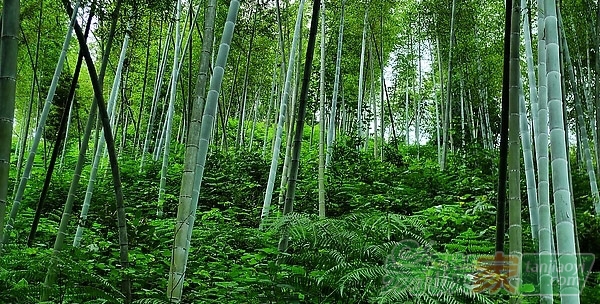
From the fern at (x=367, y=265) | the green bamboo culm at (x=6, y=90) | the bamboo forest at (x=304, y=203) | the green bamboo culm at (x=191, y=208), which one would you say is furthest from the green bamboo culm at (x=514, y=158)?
the green bamboo culm at (x=6, y=90)

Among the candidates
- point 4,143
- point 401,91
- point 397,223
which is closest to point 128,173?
point 397,223

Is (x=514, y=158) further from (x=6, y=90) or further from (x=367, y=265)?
(x=6, y=90)

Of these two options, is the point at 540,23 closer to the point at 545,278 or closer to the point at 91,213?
the point at 545,278

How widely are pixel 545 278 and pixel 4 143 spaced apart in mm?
2130

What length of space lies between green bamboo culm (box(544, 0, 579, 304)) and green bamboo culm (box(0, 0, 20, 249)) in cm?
163

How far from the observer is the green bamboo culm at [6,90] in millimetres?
1287

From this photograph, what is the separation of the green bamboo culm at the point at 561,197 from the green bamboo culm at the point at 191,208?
1299 millimetres

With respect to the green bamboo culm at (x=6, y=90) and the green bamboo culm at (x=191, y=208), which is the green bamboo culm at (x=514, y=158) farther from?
the green bamboo culm at (x=6, y=90)

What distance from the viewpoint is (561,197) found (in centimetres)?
155

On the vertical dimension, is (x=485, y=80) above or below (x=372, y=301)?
above

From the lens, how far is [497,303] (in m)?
2.28

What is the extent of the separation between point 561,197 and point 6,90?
167 centimetres

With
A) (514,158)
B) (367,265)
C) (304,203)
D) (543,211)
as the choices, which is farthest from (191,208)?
(304,203)

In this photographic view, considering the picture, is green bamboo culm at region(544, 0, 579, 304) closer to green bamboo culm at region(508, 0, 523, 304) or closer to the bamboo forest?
the bamboo forest
